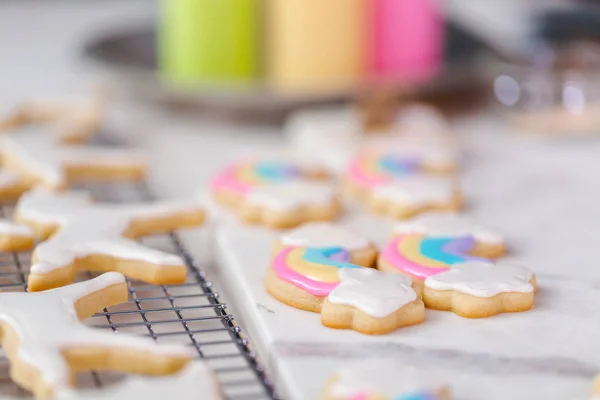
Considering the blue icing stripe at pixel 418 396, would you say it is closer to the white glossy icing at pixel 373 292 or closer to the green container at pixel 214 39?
the white glossy icing at pixel 373 292

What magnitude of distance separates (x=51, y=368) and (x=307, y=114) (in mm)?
680

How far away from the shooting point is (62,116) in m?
1.14

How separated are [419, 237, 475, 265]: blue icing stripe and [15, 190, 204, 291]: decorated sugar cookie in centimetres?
20

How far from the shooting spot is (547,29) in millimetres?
1239

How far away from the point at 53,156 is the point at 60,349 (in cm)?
44

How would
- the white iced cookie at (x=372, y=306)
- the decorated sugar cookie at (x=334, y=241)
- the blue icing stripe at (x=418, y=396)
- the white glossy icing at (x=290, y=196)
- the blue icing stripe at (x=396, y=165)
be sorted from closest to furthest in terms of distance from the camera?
the blue icing stripe at (x=418, y=396)
the white iced cookie at (x=372, y=306)
the decorated sugar cookie at (x=334, y=241)
the white glossy icing at (x=290, y=196)
the blue icing stripe at (x=396, y=165)

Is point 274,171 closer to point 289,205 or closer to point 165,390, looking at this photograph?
point 289,205

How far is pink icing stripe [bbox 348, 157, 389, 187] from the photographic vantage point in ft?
3.08

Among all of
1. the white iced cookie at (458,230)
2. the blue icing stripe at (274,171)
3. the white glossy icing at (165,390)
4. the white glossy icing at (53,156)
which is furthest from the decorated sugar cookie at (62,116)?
the white glossy icing at (165,390)

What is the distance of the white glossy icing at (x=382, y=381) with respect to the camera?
1.75 feet

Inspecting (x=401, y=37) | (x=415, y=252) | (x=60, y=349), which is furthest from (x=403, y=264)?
(x=401, y=37)

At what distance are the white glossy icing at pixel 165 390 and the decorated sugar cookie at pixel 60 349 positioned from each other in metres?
Answer: 0.02

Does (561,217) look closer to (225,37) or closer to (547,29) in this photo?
(547,29)

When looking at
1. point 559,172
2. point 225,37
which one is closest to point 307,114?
point 225,37
